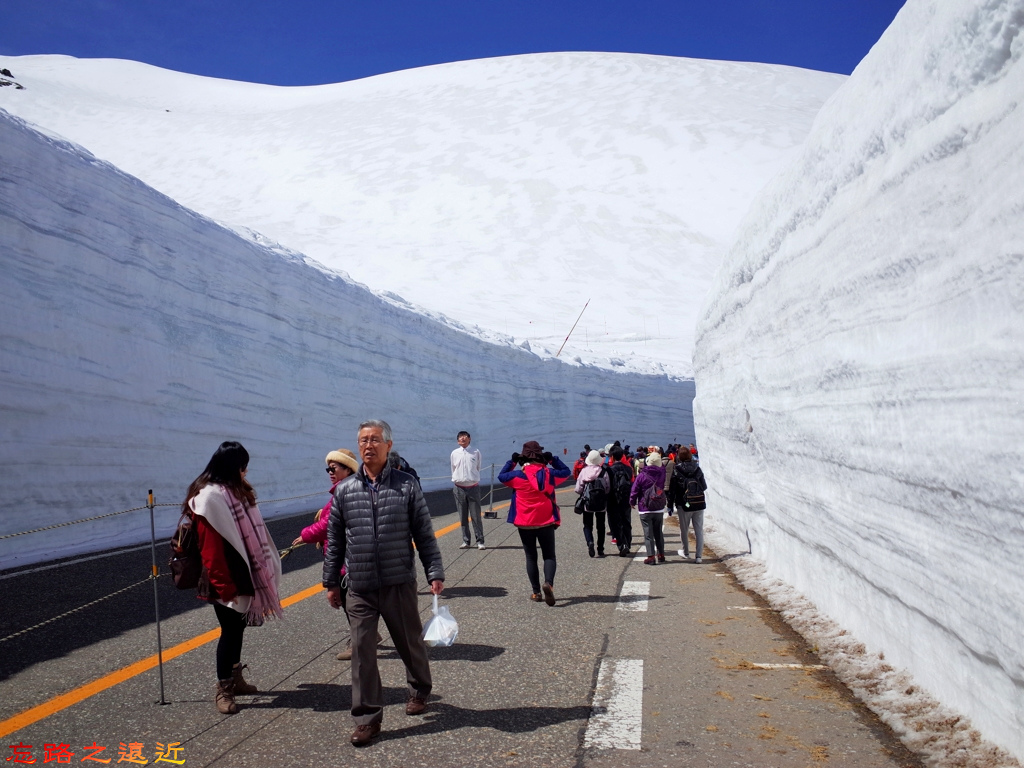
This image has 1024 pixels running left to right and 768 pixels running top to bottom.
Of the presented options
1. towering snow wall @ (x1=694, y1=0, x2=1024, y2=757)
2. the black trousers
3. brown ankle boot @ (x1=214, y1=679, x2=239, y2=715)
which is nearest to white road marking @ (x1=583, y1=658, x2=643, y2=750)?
towering snow wall @ (x1=694, y1=0, x2=1024, y2=757)

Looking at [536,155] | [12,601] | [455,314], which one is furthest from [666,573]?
[536,155]

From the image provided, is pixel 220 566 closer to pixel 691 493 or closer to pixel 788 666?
pixel 788 666

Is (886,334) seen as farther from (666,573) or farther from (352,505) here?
(666,573)

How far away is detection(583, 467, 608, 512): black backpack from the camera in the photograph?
31.4 ft

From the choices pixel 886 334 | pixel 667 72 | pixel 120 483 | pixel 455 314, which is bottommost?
pixel 120 483

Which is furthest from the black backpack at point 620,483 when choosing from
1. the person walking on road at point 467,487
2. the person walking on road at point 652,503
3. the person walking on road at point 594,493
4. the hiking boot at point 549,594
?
the hiking boot at point 549,594

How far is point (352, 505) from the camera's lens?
13.8 feet

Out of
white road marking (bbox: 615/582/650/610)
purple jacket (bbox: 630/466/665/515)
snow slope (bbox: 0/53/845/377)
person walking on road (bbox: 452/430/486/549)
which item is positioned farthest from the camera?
snow slope (bbox: 0/53/845/377)

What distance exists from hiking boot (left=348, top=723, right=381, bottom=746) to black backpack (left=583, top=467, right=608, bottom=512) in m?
5.95

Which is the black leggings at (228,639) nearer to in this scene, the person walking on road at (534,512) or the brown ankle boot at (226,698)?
the brown ankle boot at (226,698)

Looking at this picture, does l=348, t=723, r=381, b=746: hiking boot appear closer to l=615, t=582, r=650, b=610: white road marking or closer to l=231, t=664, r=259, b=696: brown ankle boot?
l=231, t=664, r=259, b=696: brown ankle boot

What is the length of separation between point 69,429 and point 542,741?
9.62m

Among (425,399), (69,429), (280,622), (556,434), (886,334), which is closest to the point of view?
(886,334)

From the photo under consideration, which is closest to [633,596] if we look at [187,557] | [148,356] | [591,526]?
[591,526]
